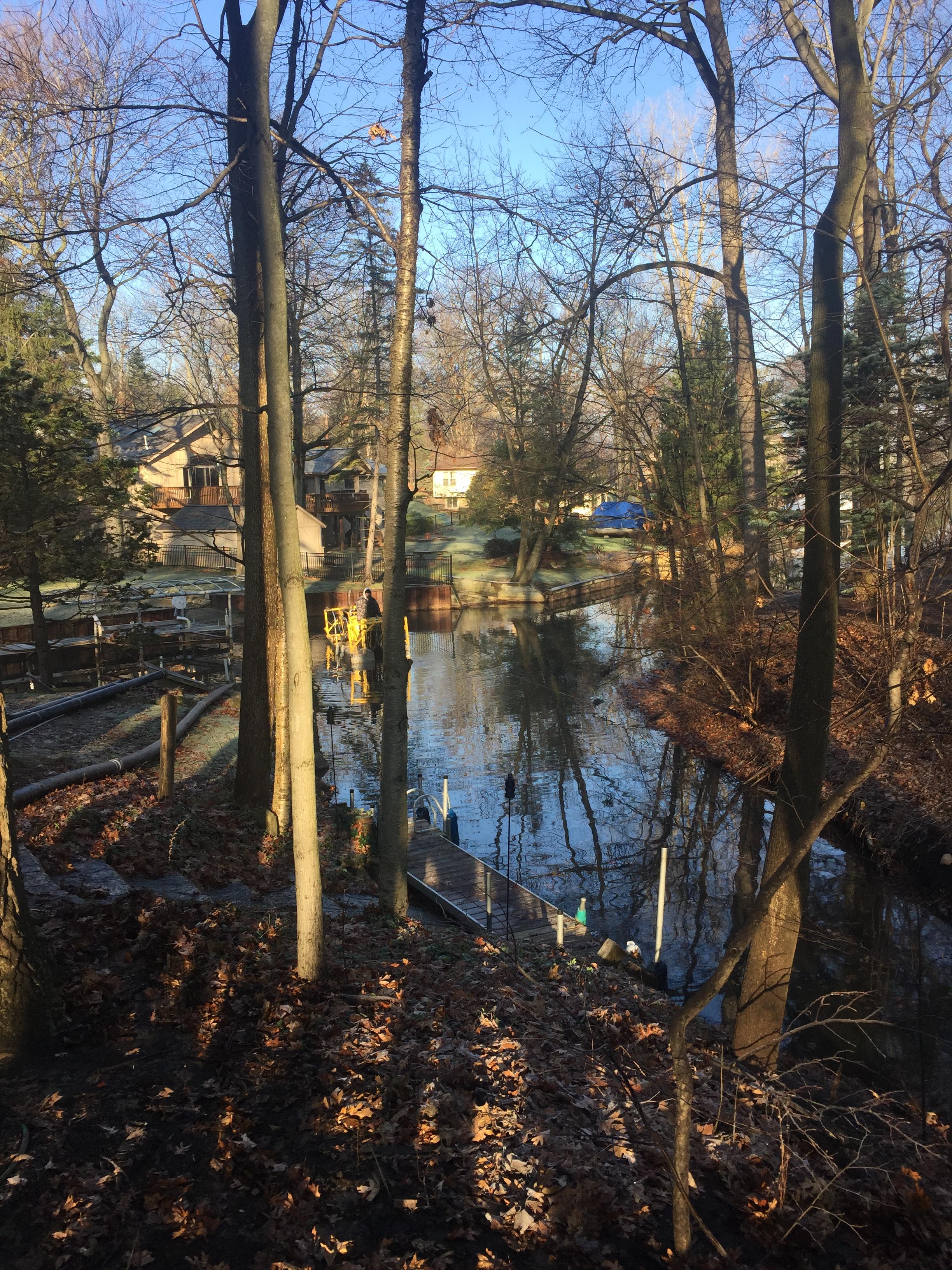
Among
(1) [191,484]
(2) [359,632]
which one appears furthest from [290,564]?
(1) [191,484]

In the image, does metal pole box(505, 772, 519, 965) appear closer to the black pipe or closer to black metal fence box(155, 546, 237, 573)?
the black pipe

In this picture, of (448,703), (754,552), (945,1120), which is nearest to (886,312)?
(754,552)

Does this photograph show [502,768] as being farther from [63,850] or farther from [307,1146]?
[307,1146]

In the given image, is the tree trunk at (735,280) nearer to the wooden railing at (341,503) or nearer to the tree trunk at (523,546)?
the tree trunk at (523,546)

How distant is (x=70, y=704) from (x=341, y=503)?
1586 inches

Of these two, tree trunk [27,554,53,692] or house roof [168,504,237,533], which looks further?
house roof [168,504,237,533]

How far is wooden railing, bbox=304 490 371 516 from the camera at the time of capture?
5484cm

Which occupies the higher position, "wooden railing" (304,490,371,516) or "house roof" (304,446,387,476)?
"house roof" (304,446,387,476)

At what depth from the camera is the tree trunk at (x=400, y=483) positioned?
372 inches

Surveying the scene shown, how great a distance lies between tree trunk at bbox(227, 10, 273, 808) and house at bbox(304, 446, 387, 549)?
40.3 meters

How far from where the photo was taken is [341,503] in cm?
5600

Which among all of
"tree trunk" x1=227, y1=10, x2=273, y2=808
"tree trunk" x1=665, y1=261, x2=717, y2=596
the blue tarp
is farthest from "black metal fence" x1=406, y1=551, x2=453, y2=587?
"tree trunk" x1=227, y1=10, x2=273, y2=808

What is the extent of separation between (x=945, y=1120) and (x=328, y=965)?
519cm

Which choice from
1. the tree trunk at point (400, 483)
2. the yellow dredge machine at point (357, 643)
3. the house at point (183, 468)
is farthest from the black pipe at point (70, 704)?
the house at point (183, 468)
